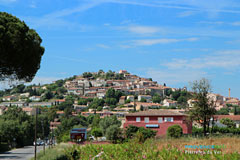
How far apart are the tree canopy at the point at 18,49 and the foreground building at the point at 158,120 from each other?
37.9 meters

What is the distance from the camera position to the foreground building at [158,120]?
60750mm

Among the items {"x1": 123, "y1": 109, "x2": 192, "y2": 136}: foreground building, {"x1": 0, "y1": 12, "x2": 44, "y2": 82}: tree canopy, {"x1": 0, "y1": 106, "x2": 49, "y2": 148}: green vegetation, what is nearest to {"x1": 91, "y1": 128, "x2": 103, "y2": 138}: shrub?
{"x1": 123, "y1": 109, "x2": 192, "y2": 136}: foreground building

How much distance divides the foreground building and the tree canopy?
37885 mm

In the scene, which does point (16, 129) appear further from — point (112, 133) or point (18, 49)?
A: point (18, 49)

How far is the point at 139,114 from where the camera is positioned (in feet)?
206

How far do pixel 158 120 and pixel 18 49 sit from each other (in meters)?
42.9

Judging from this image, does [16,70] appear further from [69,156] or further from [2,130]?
[2,130]

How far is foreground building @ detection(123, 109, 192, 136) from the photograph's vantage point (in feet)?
199

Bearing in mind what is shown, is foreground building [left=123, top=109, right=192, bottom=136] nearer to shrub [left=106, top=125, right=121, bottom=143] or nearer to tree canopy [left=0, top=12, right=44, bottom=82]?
shrub [left=106, top=125, right=121, bottom=143]

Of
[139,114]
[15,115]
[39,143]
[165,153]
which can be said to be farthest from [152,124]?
[165,153]

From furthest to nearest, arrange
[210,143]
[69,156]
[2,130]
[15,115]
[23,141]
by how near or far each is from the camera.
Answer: [15,115] → [23,141] → [2,130] → [69,156] → [210,143]

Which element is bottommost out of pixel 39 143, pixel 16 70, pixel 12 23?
pixel 39 143

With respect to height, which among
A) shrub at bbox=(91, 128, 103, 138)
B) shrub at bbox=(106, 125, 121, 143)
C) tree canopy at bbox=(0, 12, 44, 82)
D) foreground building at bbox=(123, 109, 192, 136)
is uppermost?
tree canopy at bbox=(0, 12, 44, 82)

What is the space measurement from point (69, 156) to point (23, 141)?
145 feet
